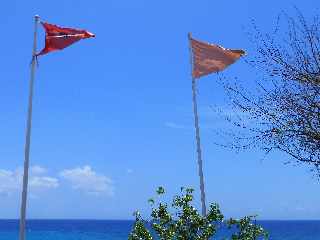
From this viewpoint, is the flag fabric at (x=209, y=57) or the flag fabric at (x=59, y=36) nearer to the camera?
the flag fabric at (x=59, y=36)

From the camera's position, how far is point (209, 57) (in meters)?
20.0

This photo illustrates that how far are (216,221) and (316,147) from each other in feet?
13.1

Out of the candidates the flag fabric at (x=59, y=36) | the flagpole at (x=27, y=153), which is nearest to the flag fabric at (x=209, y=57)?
the flag fabric at (x=59, y=36)

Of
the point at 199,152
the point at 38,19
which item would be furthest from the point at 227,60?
the point at 38,19

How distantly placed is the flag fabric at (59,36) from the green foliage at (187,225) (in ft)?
17.5

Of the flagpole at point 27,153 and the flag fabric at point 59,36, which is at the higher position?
the flag fabric at point 59,36

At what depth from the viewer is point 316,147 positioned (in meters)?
12.3

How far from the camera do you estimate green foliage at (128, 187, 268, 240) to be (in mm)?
15242

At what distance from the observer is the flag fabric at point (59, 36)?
1855cm

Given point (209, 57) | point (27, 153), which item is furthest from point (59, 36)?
point (209, 57)

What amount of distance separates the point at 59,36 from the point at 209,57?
4.26m

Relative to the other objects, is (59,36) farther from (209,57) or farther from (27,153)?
(209,57)

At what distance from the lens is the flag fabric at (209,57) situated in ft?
63.6

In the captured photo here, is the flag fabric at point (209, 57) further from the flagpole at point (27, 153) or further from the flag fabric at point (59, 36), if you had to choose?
the flagpole at point (27, 153)
